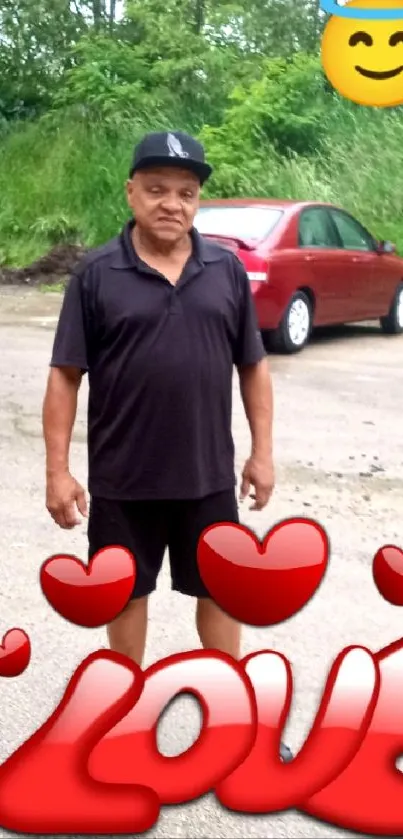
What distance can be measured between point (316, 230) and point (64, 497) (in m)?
8.78

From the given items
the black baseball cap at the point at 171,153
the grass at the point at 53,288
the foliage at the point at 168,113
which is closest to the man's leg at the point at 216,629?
the black baseball cap at the point at 171,153

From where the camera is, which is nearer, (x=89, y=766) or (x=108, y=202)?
(x=89, y=766)

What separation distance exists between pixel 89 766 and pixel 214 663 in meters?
0.34

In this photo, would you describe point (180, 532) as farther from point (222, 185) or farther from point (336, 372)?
point (222, 185)

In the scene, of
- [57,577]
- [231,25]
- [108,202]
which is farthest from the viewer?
[231,25]

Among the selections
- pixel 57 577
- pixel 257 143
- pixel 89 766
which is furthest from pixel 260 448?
pixel 257 143

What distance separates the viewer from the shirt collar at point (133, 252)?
8.36 ft

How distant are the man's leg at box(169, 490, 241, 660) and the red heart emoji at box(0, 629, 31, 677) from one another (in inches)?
14.9

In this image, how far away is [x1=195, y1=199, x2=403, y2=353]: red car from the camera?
10.1 meters

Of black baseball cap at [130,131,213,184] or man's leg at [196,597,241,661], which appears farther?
man's leg at [196,597,241,661]

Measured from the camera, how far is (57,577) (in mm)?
2432

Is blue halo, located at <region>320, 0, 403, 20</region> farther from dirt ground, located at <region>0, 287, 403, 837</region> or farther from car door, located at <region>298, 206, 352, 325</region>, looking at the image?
car door, located at <region>298, 206, 352, 325</region>

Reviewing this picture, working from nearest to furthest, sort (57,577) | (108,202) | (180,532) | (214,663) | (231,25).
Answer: (57,577) < (214,663) < (180,532) < (108,202) < (231,25)

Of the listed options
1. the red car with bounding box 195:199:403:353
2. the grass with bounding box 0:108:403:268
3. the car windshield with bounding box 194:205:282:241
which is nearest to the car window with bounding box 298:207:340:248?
the red car with bounding box 195:199:403:353
